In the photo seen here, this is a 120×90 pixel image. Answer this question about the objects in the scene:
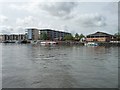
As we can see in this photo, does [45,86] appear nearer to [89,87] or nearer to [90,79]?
[89,87]

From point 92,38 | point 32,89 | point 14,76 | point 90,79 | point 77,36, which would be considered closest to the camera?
point 32,89

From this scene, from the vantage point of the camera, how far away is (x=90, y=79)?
56.3 ft

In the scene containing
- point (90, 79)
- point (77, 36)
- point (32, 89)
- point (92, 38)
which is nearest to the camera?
point (32, 89)

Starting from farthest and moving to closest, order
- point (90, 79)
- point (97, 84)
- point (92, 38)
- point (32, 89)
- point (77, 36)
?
point (77, 36), point (92, 38), point (90, 79), point (97, 84), point (32, 89)

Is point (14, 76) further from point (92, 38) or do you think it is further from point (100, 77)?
point (92, 38)

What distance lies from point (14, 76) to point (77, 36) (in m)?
134

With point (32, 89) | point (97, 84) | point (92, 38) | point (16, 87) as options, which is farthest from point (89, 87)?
point (92, 38)

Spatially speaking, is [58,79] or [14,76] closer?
[58,79]

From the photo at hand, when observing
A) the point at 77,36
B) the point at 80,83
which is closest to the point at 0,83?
the point at 80,83

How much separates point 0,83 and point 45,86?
11.4ft

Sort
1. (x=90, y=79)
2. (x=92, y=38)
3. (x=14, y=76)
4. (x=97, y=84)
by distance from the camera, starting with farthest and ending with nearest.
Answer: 1. (x=92, y=38)
2. (x=14, y=76)
3. (x=90, y=79)
4. (x=97, y=84)

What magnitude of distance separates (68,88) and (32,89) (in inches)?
92.0

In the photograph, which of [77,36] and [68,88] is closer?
[68,88]

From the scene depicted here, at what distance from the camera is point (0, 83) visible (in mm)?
15852
